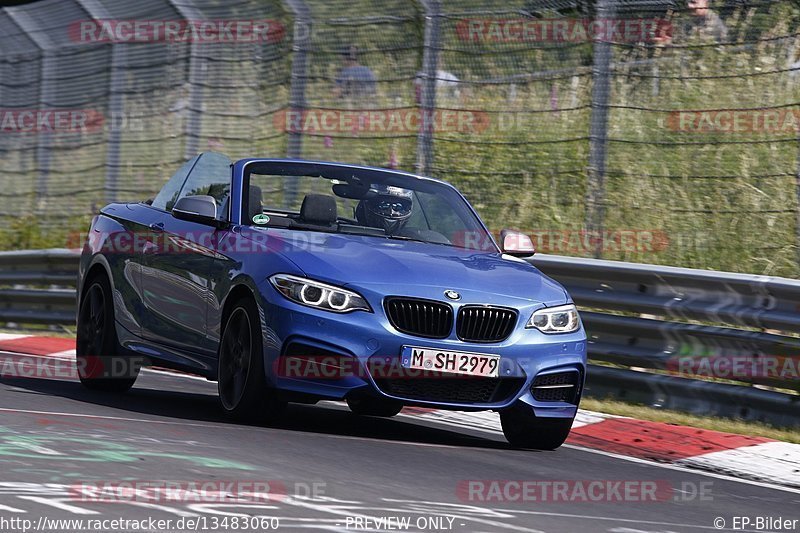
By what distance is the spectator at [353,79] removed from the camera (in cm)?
1513

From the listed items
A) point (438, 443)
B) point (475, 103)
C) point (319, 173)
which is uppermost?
point (475, 103)

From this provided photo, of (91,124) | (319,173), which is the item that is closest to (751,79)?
(319,173)

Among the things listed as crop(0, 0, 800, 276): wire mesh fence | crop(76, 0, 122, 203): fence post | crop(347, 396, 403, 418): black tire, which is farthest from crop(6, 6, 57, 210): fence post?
crop(347, 396, 403, 418): black tire

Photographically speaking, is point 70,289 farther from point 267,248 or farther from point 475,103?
point 267,248

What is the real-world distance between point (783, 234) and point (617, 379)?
2992 millimetres

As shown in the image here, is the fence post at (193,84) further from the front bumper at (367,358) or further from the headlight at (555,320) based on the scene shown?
the front bumper at (367,358)

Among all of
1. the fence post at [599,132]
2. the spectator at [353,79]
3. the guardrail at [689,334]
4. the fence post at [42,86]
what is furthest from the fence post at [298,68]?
the fence post at [42,86]

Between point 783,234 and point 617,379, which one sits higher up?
point 783,234

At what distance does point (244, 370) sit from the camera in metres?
8.23

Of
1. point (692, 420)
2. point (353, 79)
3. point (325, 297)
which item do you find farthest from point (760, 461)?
point (353, 79)

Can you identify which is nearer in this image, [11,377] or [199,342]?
[199,342]

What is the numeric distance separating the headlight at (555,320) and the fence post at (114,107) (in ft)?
33.1

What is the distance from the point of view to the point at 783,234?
13016 mm

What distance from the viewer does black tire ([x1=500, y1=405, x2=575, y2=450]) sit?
859cm
